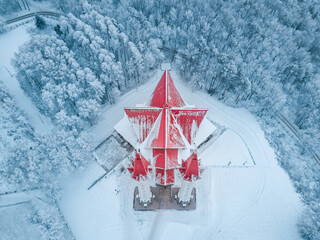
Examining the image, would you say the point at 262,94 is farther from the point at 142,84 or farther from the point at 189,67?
the point at 142,84

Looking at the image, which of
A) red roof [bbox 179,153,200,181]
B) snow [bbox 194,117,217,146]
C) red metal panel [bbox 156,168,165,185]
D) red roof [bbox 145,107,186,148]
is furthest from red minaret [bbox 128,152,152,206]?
snow [bbox 194,117,217,146]

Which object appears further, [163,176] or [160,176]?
[160,176]

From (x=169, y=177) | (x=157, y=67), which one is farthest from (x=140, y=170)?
(x=157, y=67)

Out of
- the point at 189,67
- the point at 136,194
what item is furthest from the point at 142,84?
the point at 136,194

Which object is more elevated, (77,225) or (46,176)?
(46,176)

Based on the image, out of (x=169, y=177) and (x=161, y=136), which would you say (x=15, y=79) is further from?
(x=169, y=177)

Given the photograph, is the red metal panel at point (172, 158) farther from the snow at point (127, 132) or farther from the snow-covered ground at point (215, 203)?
the snow-covered ground at point (215, 203)
